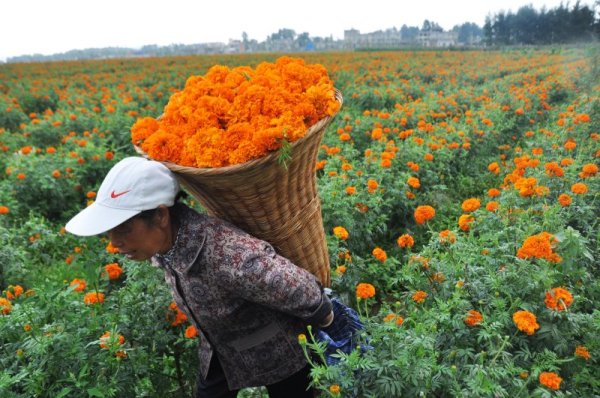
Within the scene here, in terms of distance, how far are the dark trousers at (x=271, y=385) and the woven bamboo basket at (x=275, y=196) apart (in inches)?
20.2

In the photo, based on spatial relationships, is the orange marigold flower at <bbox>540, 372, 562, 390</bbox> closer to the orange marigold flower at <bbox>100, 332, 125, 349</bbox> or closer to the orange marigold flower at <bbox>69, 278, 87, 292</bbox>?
the orange marigold flower at <bbox>100, 332, 125, 349</bbox>

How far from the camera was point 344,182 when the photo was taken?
3.40 meters

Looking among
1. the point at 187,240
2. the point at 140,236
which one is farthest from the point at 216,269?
the point at 140,236

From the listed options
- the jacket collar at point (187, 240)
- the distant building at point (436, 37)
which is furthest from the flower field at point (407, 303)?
the distant building at point (436, 37)

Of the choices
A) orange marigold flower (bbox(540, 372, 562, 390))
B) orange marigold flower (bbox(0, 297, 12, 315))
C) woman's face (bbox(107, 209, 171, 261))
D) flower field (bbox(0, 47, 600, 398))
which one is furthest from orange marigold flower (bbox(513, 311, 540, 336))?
orange marigold flower (bbox(0, 297, 12, 315))

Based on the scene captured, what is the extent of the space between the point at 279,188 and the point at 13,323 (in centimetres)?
145

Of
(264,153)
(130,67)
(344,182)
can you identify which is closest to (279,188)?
(264,153)

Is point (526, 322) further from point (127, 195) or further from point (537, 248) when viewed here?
point (127, 195)

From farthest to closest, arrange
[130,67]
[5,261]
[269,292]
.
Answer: [130,67] < [5,261] < [269,292]

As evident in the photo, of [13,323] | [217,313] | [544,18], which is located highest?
[544,18]

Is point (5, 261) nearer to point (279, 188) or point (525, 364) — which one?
point (279, 188)

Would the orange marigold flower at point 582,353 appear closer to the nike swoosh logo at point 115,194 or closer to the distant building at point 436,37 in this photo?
the nike swoosh logo at point 115,194

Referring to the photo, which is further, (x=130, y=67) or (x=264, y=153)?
(x=130, y=67)

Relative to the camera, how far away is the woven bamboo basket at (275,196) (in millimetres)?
1353
